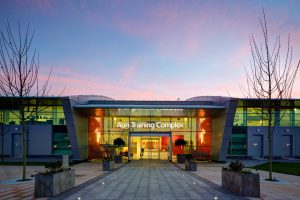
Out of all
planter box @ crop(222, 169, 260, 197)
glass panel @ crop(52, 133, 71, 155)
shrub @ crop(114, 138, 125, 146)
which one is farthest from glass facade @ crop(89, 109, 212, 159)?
planter box @ crop(222, 169, 260, 197)

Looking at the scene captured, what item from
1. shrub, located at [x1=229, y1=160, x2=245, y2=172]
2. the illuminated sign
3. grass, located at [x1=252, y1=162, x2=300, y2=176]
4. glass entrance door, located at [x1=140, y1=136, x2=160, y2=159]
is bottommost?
grass, located at [x1=252, y1=162, x2=300, y2=176]

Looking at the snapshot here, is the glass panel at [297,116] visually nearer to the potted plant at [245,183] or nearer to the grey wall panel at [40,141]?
the potted plant at [245,183]

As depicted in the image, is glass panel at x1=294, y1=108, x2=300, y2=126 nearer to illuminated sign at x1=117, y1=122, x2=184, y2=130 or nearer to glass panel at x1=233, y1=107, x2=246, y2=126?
glass panel at x1=233, y1=107, x2=246, y2=126

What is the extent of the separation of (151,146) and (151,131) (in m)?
2.30

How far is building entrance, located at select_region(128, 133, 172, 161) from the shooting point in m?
42.4

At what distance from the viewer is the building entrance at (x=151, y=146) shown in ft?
139

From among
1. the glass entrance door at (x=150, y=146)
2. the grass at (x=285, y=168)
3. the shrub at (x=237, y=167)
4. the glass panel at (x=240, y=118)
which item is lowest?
the grass at (x=285, y=168)

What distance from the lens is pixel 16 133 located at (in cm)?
4388

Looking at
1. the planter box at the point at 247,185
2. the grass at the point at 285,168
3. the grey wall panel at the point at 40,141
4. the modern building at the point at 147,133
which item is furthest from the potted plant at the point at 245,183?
the grey wall panel at the point at 40,141

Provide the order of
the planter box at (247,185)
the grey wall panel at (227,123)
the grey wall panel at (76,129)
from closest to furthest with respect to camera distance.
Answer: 1. the planter box at (247,185)
2. the grey wall panel at (227,123)
3. the grey wall panel at (76,129)

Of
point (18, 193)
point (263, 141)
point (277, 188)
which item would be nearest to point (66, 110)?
point (18, 193)

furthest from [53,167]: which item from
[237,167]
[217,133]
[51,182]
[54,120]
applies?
[54,120]

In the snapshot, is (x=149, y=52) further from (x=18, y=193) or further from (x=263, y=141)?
(x=18, y=193)

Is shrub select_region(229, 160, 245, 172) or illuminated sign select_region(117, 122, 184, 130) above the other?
illuminated sign select_region(117, 122, 184, 130)
